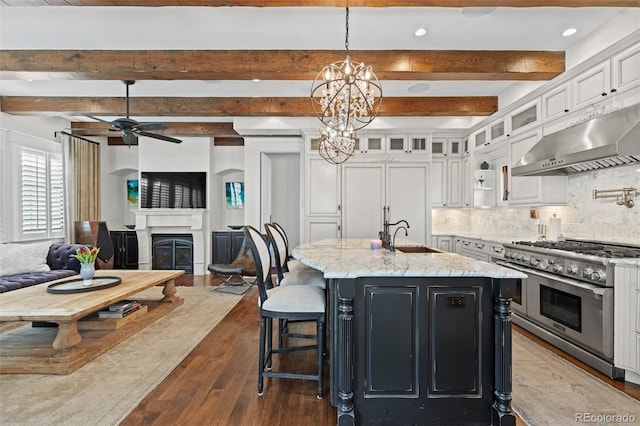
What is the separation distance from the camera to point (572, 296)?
2.78 metres

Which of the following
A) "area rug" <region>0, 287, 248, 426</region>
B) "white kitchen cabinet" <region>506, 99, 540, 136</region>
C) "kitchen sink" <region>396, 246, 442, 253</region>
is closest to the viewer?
"area rug" <region>0, 287, 248, 426</region>

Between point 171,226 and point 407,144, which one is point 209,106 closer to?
point 171,226

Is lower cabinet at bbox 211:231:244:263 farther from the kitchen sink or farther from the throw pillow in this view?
the kitchen sink

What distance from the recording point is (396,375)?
1887 millimetres

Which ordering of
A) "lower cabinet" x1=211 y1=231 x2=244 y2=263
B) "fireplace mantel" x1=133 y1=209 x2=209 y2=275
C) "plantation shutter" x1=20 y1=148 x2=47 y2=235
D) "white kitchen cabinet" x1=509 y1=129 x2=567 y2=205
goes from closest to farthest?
1. "white kitchen cabinet" x1=509 y1=129 x2=567 y2=205
2. "plantation shutter" x1=20 y1=148 x2=47 y2=235
3. "fireplace mantel" x1=133 y1=209 x2=209 y2=275
4. "lower cabinet" x1=211 y1=231 x2=244 y2=263

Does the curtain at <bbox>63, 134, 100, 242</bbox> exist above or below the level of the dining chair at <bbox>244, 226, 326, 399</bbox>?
above

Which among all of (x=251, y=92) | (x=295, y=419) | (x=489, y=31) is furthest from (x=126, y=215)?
(x=489, y=31)

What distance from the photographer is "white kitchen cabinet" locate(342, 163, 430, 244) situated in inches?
228

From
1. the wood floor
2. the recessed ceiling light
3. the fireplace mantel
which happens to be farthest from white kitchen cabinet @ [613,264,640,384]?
the fireplace mantel

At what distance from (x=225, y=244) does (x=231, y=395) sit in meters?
5.16

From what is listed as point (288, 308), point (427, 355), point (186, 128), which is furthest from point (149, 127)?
point (427, 355)

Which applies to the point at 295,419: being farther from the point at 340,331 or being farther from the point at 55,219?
the point at 55,219

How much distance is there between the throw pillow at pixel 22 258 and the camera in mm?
4215

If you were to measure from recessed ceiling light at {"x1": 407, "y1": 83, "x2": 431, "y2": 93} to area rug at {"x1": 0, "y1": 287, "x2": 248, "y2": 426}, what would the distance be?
3.99 meters
